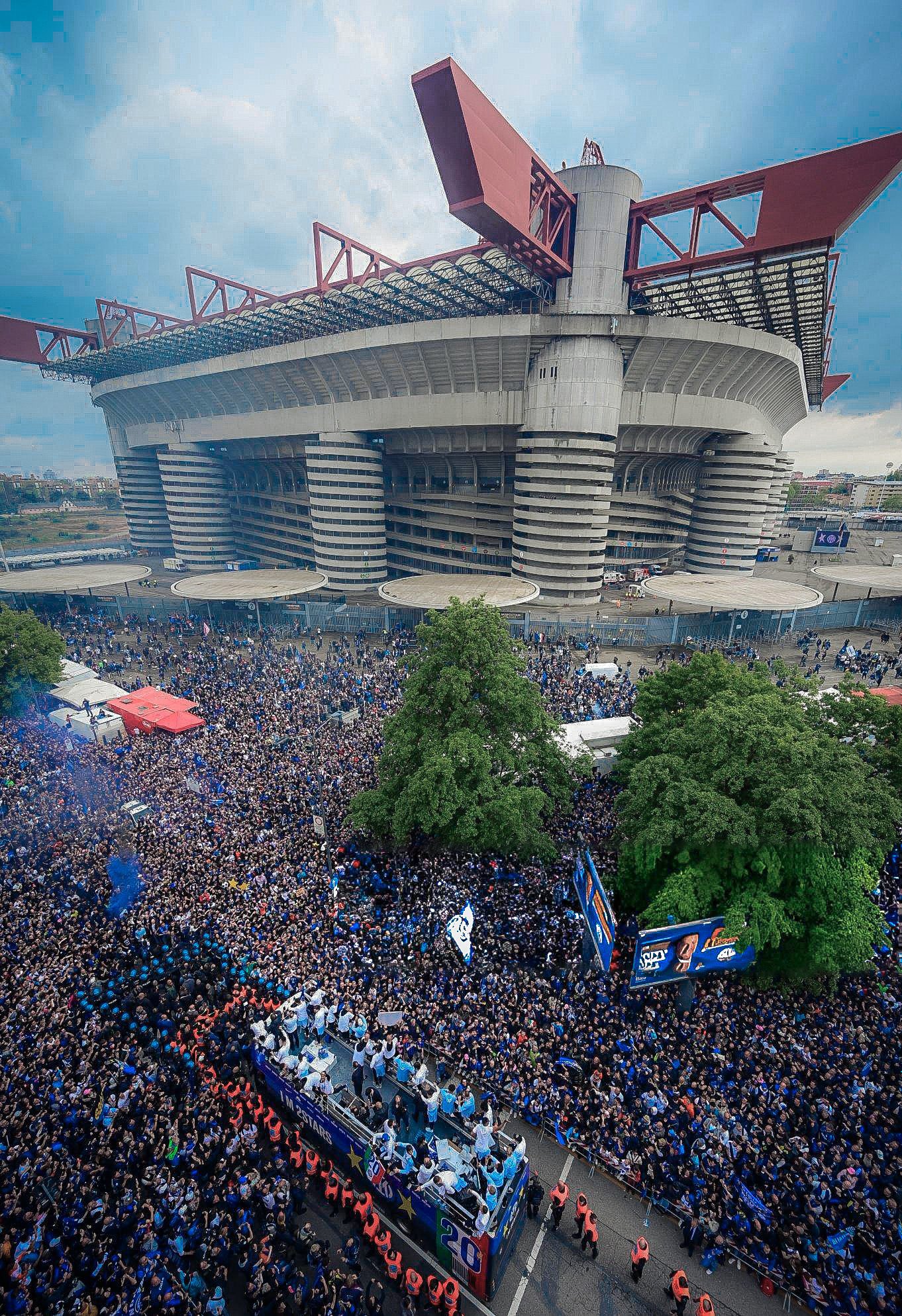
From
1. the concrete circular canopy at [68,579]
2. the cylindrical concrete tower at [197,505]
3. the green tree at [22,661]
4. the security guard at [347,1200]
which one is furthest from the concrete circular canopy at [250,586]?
the security guard at [347,1200]

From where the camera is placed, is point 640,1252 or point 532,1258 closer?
point 640,1252

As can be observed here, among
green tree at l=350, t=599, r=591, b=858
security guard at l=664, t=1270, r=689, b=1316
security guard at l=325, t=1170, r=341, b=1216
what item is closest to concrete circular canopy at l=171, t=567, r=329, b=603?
green tree at l=350, t=599, r=591, b=858

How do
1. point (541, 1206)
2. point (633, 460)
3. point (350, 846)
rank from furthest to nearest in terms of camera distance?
Answer: point (633, 460) < point (350, 846) < point (541, 1206)

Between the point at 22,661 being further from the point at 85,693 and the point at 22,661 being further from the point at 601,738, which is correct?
the point at 601,738

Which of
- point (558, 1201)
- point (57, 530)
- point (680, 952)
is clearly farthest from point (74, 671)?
point (57, 530)

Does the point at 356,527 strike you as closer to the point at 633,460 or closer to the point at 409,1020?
the point at 633,460

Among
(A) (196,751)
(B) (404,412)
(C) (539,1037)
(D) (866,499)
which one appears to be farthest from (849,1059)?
(D) (866,499)

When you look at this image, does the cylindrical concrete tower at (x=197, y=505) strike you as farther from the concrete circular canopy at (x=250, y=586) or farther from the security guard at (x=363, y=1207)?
the security guard at (x=363, y=1207)
